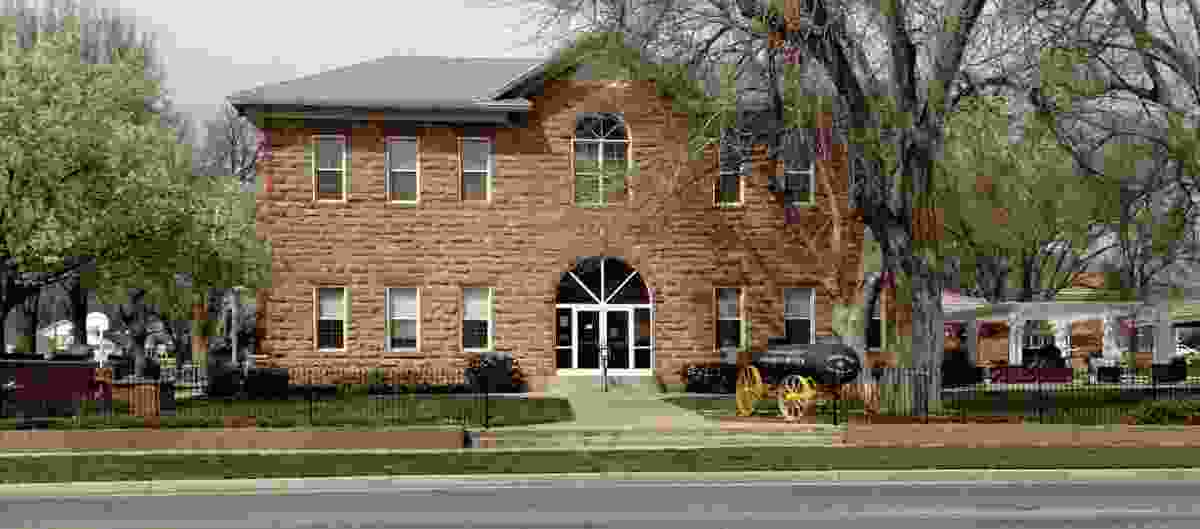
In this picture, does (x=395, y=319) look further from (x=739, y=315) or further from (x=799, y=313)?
(x=799, y=313)

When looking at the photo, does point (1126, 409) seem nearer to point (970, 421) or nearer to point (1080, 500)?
point (970, 421)

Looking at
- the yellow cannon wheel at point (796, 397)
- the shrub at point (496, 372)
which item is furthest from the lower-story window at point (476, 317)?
→ the yellow cannon wheel at point (796, 397)

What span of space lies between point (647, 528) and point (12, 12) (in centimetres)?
4234

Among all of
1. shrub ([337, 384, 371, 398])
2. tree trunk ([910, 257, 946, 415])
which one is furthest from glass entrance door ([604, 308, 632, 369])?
tree trunk ([910, 257, 946, 415])

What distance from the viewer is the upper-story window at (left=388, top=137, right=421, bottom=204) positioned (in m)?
37.5

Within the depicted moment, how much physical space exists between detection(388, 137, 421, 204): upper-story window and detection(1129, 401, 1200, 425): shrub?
1979cm

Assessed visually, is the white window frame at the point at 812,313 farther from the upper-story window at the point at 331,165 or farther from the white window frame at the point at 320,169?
the upper-story window at the point at 331,165

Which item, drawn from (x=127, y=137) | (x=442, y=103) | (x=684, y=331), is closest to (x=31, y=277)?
(x=127, y=137)

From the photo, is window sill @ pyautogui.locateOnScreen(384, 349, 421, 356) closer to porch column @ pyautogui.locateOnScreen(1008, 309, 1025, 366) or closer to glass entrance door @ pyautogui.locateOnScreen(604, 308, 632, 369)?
glass entrance door @ pyautogui.locateOnScreen(604, 308, 632, 369)

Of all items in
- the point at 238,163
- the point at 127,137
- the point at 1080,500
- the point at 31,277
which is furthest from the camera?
the point at 238,163

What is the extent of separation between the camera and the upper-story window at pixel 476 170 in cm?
3772

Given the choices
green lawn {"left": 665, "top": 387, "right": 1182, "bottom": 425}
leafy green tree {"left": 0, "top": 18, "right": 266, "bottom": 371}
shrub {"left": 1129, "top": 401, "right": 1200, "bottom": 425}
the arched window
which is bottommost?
green lawn {"left": 665, "top": 387, "right": 1182, "bottom": 425}

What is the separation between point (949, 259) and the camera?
174 ft

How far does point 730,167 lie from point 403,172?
966 centimetres
